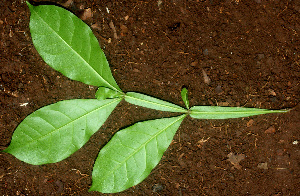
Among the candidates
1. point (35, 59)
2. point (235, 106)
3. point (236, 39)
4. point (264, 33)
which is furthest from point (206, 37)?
point (35, 59)

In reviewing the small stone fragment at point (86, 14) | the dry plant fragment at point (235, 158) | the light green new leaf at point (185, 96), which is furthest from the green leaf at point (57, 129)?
the dry plant fragment at point (235, 158)

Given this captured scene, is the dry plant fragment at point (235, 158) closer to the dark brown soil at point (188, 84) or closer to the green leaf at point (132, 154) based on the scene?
the dark brown soil at point (188, 84)

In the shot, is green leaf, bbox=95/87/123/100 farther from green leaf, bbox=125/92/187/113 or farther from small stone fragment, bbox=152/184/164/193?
small stone fragment, bbox=152/184/164/193

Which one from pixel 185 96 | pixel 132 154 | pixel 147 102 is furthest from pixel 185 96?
pixel 132 154

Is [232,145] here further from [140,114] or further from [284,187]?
[140,114]

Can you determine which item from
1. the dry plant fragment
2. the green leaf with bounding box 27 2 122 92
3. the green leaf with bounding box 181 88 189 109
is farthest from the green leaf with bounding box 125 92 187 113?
the dry plant fragment
